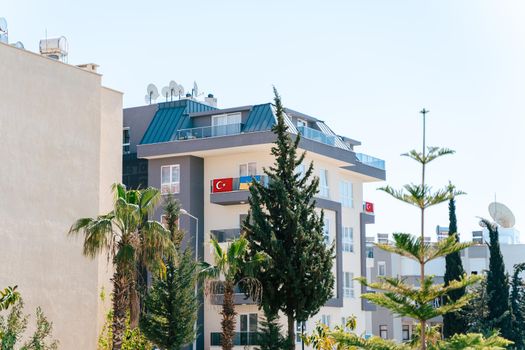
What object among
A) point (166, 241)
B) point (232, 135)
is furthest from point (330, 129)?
point (166, 241)

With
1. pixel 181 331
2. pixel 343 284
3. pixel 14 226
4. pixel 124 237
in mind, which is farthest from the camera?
pixel 343 284

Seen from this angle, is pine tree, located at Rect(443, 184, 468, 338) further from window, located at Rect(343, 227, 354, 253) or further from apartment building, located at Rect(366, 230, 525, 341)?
apartment building, located at Rect(366, 230, 525, 341)

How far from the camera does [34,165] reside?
139 feet

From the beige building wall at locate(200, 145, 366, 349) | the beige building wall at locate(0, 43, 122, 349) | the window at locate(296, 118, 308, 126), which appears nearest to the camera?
the beige building wall at locate(0, 43, 122, 349)

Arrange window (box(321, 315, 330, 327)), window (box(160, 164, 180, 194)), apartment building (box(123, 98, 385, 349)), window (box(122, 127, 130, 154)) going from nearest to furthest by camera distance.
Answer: apartment building (box(123, 98, 385, 349)) < window (box(321, 315, 330, 327)) < window (box(160, 164, 180, 194)) < window (box(122, 127, 130, 154))

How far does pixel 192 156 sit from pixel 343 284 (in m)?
11.4

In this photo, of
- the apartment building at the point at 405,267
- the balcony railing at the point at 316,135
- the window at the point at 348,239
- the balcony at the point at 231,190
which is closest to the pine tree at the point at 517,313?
the window at the point at 348,239

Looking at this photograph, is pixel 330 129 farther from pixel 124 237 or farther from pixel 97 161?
pixel 124 237

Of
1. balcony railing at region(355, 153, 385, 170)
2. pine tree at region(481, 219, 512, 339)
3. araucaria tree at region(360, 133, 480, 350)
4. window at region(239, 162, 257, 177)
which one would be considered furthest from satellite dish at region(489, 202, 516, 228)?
araucaria tree at region(360, 133, 480, 350)

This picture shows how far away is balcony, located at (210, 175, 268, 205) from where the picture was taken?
56156mm

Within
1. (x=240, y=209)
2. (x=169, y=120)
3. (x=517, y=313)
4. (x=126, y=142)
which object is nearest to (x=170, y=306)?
(x=240, y=209)

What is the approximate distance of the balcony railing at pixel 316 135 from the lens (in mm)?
57969

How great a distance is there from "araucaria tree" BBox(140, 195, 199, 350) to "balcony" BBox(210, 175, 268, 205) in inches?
478

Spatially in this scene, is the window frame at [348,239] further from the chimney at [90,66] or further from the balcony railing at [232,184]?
the chimney at [90,66]
